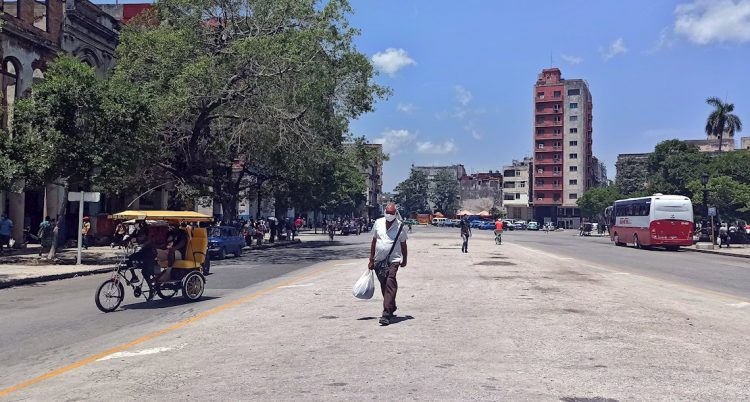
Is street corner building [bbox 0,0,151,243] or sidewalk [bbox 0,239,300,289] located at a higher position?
street corner building [bbox 0,0,151,243]

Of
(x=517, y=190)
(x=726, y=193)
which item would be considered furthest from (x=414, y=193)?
(x=726, y=193)

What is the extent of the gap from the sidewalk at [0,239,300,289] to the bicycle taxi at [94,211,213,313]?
6881mm

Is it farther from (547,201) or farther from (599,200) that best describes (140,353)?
(547,201)

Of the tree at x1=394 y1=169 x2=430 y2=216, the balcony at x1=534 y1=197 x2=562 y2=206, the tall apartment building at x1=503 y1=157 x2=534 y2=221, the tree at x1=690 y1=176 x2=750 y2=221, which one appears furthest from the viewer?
the tree at x1=394 y1=169 x2=430 y2=216

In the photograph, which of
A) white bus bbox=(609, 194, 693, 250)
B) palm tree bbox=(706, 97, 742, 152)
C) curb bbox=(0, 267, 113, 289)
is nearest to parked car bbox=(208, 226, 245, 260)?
curb bbox=(0, 267, 113, 289)

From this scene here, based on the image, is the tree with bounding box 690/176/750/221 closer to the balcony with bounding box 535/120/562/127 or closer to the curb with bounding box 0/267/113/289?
the curb with bounding box 0/267/113/289

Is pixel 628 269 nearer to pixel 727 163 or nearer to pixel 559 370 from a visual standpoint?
pixel 559 370

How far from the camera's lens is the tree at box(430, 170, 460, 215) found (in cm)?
14512

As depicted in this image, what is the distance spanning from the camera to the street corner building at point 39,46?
1128 inches

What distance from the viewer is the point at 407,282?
15758 mm

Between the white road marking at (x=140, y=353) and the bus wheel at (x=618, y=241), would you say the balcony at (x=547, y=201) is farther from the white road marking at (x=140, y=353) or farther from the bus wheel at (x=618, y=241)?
the white road marking at (x=140, y=353)

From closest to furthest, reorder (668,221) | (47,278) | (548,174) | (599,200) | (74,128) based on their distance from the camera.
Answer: (47,278)
(74,128)
(668,221)
(599,200)
(548,174)

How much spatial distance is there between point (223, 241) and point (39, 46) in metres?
12.9

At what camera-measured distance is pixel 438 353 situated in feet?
23.9
